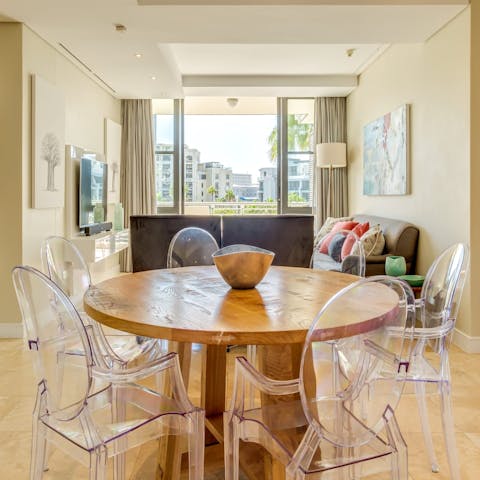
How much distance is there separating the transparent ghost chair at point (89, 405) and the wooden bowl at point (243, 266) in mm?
405

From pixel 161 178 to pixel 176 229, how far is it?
384 cm

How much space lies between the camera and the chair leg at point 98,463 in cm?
123

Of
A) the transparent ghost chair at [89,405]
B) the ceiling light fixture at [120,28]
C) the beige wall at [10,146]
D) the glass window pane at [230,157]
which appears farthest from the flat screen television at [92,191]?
the transparent ghost chair at [89,405]

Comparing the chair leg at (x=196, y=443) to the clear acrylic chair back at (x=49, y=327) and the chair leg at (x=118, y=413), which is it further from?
the clear acrylic chair back at (x=49, y=327)

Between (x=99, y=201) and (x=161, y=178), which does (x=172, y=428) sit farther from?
(x=161, y=178)

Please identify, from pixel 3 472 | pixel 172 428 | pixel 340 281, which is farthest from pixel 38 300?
pixel 340 281

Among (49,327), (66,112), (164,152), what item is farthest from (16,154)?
(164,152)

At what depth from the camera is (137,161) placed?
700 centimetres

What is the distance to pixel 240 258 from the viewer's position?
5.79 ft

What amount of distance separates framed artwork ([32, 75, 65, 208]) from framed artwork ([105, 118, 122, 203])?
5.79 feet

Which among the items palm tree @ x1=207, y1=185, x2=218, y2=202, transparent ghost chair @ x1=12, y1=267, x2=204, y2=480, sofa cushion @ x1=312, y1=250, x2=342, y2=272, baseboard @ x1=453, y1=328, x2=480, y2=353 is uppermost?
palm tree @ x1=207, y1=185, x2=218, y2=202

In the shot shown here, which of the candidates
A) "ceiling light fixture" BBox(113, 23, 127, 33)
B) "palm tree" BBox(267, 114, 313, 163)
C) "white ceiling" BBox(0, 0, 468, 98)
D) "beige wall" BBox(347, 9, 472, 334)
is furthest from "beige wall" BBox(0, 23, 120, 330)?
"palm tree" BBox(267, 114, 313, 163)

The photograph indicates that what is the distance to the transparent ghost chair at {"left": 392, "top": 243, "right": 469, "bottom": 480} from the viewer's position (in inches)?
68.6

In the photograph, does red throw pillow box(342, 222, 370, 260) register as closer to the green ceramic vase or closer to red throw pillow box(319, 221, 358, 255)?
red throw pillow box(319, 221, 358, 255)
